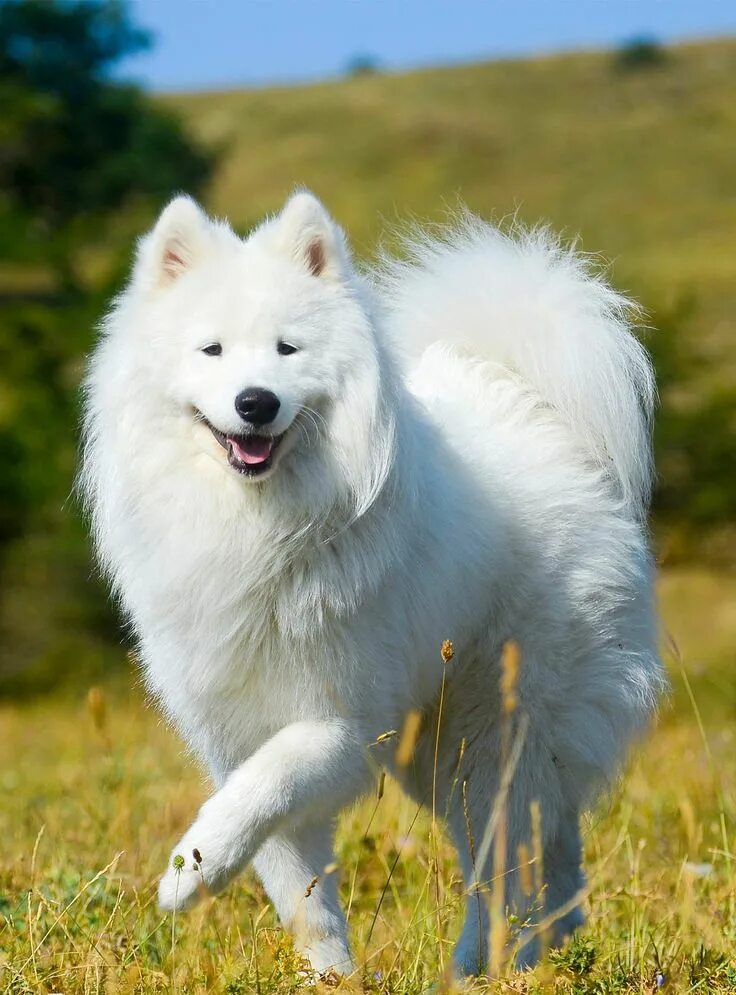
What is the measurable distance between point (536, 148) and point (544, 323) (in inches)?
1669

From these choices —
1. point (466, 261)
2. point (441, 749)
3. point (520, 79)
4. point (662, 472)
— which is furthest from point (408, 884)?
point (520, 79)

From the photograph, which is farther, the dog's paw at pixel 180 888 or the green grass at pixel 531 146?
the green grass at pixel 531 146

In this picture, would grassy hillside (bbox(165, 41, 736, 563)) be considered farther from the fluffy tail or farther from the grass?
the fluffy tail

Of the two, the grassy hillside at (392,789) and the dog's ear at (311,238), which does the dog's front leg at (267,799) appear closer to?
the grassy hillside at (392,789)

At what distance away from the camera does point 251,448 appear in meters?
3.31

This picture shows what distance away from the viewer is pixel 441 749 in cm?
391

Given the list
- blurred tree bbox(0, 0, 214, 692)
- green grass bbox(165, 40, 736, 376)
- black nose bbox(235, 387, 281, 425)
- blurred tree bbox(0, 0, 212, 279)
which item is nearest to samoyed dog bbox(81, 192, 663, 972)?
black nose bbox(235, 387, 281, 425)

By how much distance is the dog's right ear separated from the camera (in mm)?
3551

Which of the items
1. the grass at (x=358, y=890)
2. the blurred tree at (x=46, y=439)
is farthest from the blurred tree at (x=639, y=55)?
the grass at (x=358, y=890)

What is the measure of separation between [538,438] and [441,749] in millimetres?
1062

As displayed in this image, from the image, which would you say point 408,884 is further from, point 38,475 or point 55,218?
point 55,218

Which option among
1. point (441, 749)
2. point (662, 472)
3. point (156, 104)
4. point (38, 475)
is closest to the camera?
point (441, 749)

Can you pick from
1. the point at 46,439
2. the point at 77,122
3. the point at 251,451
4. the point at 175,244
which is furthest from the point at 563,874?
the point at 77,122

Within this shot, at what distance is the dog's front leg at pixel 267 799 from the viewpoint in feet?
9.82
